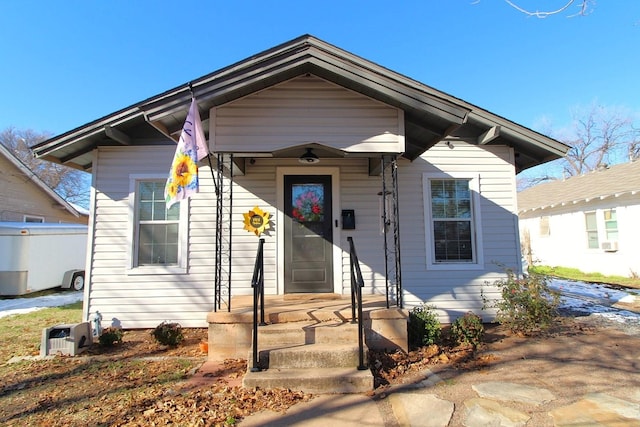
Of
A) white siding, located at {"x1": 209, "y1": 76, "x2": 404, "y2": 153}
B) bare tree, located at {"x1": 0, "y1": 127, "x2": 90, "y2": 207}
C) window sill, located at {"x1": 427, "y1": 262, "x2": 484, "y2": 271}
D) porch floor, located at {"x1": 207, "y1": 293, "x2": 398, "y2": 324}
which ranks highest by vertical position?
bare tree, located at {"x1": 0, "y1": 127, "x2": 90, "y2": 207}

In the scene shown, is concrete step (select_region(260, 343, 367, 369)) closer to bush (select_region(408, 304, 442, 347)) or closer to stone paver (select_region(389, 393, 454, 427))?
stone paver (select_region(389, 393, 454, 427))

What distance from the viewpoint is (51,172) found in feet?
90.3

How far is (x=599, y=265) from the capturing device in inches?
467

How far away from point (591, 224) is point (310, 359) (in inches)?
513

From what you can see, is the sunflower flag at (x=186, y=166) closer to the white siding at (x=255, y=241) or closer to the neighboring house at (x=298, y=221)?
the neighboring house at (x=298, y=221)

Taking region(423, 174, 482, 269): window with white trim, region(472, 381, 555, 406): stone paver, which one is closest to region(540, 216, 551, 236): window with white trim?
region(423, 174, 482, 269): window with white trim

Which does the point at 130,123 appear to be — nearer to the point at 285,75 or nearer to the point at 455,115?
the point at 285,75

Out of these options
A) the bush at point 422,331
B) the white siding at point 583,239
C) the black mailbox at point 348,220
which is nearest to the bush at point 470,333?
the bush at point 422,331

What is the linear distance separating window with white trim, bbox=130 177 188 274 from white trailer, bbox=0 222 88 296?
614cm

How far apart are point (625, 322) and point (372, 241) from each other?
4.35 meters

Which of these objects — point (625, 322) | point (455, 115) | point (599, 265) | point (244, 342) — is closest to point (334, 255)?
point (244, 342)

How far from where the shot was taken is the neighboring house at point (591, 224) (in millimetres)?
10656

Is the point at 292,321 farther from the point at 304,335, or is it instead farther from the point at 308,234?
the point at 308,234

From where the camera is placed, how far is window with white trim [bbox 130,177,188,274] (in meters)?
5.88
